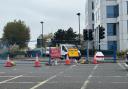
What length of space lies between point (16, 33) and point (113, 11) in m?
31.9

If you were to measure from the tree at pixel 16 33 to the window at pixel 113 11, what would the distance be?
2924cm

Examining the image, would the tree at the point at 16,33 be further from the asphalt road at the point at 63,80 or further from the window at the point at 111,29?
the asphalt road at the point at 63,80

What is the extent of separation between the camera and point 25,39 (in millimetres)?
108938

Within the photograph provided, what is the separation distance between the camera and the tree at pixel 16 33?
106188 mm

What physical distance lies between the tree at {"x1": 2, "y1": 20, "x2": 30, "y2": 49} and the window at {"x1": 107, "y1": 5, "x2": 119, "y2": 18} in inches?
1151

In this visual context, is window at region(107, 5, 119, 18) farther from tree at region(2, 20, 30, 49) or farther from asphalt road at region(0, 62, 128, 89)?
asphalt road at region(0, 62, 128, 89)

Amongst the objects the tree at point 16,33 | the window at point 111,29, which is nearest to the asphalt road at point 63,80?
the window at point 111,29

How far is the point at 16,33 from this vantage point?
351 ft

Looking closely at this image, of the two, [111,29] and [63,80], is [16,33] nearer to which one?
[111,29]

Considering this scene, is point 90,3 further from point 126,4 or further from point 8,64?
point 8,64

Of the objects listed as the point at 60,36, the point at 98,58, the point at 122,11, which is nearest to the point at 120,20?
the point at 122,11

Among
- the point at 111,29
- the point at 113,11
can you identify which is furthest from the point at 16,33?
the point at 113,11

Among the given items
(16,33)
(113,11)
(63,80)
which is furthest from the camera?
(16,33)

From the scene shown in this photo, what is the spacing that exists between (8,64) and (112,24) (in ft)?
147
